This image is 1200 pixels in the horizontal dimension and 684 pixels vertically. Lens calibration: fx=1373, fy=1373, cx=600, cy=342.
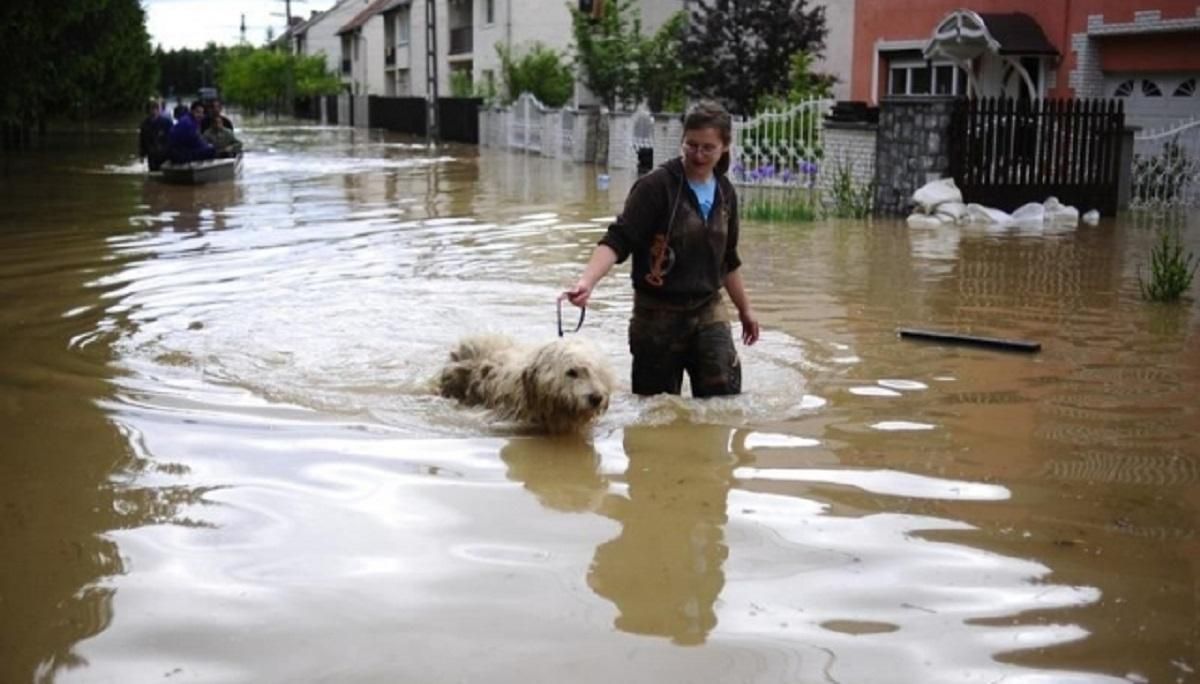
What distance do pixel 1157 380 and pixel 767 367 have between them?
7.24ft

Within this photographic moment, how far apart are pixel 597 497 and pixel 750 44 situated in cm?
2338

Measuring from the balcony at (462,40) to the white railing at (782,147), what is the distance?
33.0 metres

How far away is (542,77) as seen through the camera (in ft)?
138

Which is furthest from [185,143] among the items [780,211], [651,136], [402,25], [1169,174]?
[402,25]

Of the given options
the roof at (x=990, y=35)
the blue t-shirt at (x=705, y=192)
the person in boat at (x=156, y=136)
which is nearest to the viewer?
the blue t-shirt at (x=705, y=192)

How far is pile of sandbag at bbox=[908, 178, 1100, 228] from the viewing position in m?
17.0

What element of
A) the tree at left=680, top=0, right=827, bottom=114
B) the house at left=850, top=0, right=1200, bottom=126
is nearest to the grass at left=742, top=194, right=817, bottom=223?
the house at left=850, top=0, right=1200, bottom=126

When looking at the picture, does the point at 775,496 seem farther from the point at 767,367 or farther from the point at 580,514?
the point at 767,367

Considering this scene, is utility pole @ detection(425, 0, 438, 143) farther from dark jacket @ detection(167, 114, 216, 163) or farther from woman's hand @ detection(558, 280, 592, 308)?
woman's hand @ detection(558, 280, 592, 308)

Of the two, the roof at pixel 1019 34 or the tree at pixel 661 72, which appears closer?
the roof at pixel 1019 34

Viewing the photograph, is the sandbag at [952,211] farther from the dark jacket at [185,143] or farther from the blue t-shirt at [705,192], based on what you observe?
the dark jacket at [185,143]

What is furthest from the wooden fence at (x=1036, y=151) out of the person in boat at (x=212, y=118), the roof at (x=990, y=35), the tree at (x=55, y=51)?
the person in boat at (x=212, y=118)

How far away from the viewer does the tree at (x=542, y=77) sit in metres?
41.6

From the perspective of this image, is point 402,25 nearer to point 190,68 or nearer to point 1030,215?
point 1030,215
